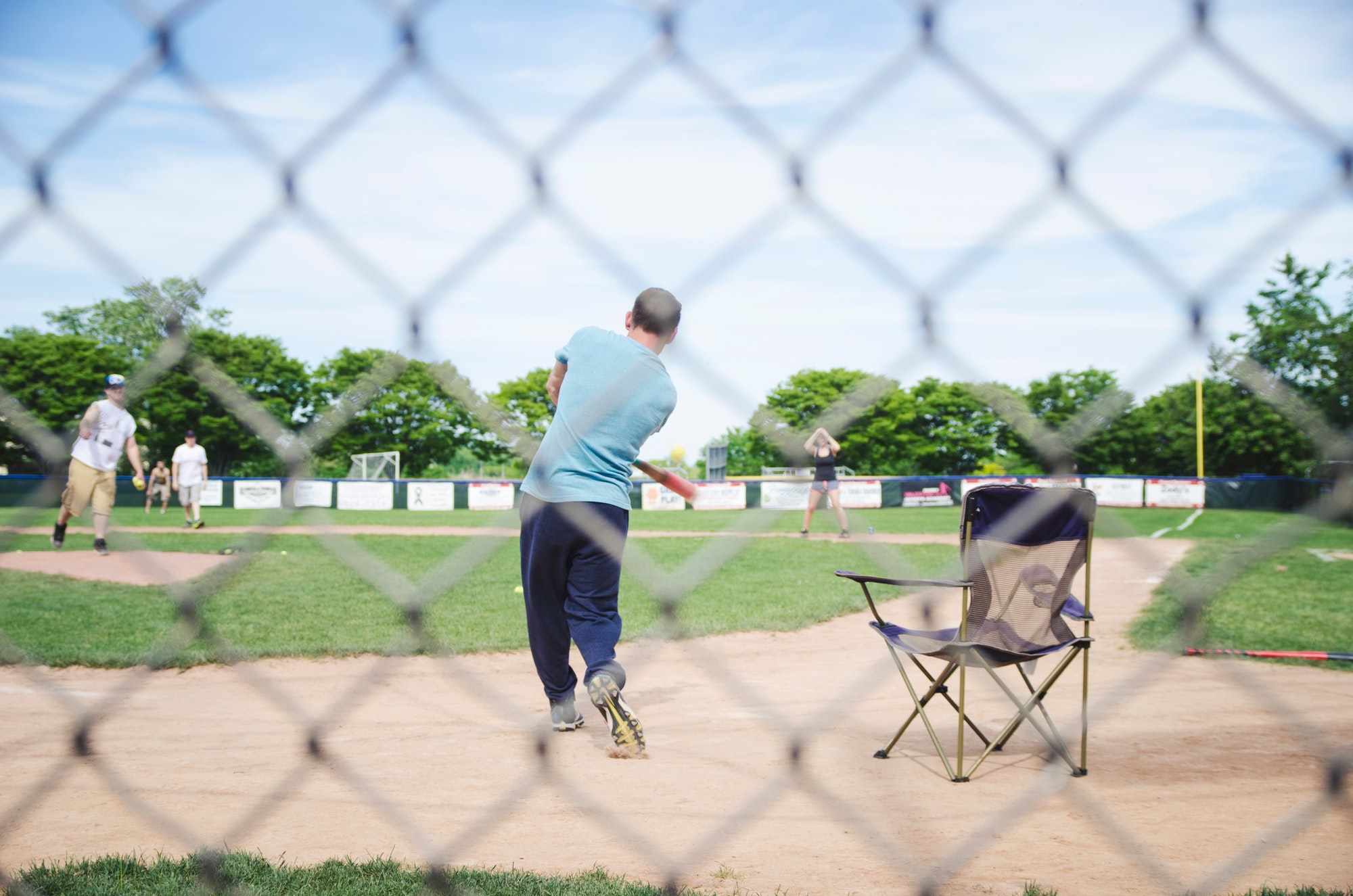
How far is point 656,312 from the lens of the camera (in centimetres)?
124

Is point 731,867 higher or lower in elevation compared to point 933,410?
lower

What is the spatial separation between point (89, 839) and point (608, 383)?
79.1 inches

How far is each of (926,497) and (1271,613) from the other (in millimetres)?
16858

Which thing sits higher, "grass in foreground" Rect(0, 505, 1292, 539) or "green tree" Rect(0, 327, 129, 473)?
"green tree" Rect(0, 327, 129, 473)

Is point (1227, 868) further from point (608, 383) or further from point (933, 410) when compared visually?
point (608, 383)

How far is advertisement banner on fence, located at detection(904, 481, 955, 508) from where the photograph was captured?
2311 cm

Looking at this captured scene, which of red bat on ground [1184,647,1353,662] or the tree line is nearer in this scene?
the tree line

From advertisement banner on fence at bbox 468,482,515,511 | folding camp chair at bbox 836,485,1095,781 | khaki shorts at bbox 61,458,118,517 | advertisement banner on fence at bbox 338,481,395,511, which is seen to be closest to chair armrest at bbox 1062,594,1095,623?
folding camp chair at bbox 836,485,1095,781

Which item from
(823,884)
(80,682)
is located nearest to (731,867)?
(823,884)

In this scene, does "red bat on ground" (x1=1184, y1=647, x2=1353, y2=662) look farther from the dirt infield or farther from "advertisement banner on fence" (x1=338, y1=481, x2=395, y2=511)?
"advertisement banner on fence" (x1=338, y1=481, x2=395, y2=511)

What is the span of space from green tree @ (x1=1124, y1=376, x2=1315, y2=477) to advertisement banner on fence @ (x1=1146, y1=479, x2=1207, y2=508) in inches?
918

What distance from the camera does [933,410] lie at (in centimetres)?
132

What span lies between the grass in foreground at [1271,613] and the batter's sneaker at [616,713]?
255cm

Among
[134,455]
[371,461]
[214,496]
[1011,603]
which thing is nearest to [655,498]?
[214,496]
